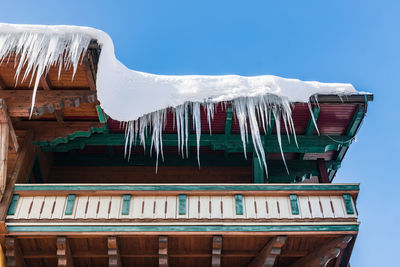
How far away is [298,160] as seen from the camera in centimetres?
1384

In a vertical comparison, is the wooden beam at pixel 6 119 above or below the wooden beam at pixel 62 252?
above

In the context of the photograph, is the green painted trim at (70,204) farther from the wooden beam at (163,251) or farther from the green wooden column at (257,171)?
the green wooden column at (257,171)

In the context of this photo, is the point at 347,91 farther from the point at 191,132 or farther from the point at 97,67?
the point at 97,67

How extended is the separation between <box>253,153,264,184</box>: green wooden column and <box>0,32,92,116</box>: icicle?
12.9ft

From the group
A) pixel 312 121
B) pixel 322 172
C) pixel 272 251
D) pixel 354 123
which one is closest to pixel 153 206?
pixel 272 251

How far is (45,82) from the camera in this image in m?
12.0

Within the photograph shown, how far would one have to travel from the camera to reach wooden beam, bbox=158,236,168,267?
1092cm

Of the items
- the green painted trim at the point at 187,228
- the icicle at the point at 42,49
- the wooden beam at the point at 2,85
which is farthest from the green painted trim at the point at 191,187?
the wooden beam at the point at 2,85

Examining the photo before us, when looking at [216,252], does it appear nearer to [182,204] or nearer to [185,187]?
[182,204]

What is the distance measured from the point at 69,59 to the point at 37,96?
1.08 metres

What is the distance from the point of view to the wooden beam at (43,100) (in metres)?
11.8

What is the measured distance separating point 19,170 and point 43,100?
136 centimetres

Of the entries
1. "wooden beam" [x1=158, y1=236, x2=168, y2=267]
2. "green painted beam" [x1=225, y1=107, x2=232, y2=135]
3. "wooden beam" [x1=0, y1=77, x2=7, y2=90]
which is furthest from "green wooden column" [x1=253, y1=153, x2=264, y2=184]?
"wooden beam" [x1=0, y1=77, x2=7, y2=90]

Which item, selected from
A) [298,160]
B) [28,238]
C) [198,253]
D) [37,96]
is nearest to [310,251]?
[198,253]
